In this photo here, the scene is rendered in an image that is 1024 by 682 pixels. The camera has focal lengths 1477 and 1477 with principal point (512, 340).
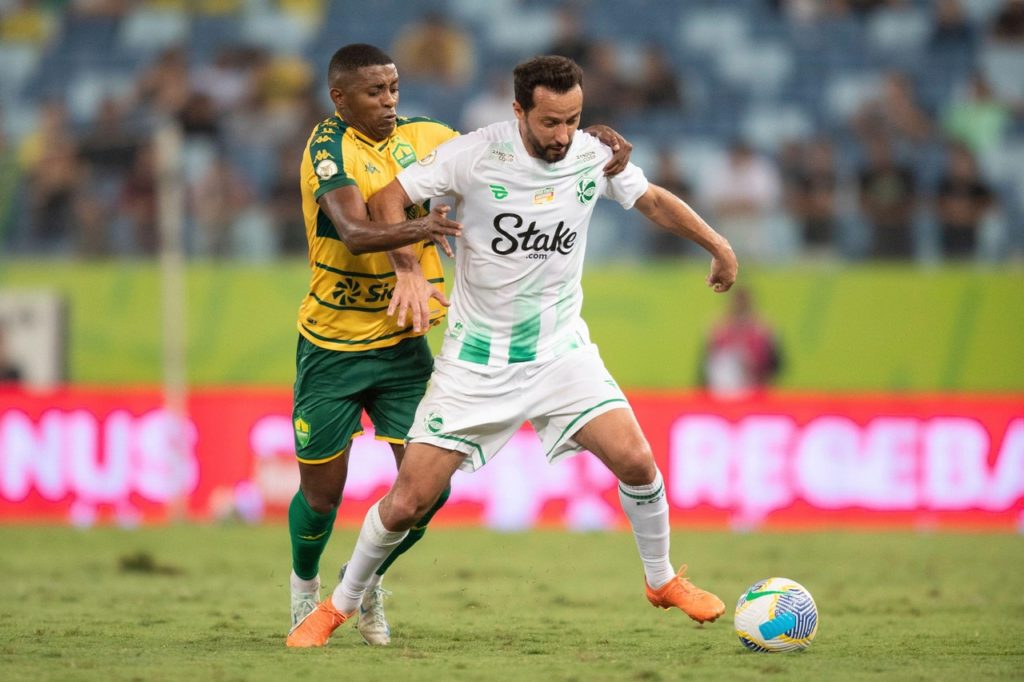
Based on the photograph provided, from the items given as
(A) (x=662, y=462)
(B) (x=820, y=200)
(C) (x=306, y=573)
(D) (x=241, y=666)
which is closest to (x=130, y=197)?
(A) (x=662, y=462)

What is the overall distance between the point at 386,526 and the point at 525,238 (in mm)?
1495

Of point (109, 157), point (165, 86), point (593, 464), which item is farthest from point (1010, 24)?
point (109, 157)

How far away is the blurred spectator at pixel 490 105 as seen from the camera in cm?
1614

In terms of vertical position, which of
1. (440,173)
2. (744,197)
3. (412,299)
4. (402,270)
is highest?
(744,197)

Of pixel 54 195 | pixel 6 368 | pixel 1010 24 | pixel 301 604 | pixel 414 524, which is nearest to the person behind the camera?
pixel 414 524

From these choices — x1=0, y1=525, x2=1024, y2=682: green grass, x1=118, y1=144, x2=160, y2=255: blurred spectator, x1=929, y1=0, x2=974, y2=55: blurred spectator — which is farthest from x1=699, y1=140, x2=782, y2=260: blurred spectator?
x1=118, y1=144, x2=160, y2=255: blurred spectator

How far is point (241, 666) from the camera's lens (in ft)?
21.2

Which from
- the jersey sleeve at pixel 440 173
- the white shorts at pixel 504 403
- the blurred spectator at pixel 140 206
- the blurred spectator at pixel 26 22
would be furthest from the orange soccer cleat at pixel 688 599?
the blurred spectator at pixel 26 22

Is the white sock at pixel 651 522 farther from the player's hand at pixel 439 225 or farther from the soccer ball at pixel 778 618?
the player's hand at pixel 439 225

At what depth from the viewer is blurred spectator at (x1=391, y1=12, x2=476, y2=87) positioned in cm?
1739

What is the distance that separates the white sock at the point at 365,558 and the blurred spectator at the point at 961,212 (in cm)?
881

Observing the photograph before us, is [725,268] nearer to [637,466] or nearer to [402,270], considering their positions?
[637,466]

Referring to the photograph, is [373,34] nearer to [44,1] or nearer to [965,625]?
[44,1]

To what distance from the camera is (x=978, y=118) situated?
1641cm
